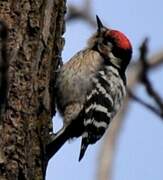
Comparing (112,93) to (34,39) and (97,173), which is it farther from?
(34,39)

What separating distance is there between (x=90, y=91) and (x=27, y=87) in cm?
144

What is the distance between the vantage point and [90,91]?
408 centimetres

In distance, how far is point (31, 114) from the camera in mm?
2656

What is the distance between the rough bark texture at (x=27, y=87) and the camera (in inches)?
96.7

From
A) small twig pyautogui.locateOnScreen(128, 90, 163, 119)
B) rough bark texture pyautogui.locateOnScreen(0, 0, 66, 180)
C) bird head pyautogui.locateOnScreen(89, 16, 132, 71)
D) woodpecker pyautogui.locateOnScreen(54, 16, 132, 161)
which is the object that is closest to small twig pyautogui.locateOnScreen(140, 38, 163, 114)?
small twig pyautogui.locateOnScreen(128, 90, 163, 119)

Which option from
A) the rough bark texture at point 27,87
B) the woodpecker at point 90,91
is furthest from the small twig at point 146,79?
the woodpecker at point 90,91

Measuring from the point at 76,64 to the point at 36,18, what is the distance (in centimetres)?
131

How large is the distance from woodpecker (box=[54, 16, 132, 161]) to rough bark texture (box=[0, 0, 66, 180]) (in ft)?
2.54

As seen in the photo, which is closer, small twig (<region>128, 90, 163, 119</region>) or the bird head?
small twig (<region>128, 90, 163, 119</region>)

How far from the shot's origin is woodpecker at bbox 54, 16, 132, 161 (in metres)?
3.94

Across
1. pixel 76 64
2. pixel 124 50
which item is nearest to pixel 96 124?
pixel 76 64

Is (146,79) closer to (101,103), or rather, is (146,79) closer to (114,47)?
(101,103)

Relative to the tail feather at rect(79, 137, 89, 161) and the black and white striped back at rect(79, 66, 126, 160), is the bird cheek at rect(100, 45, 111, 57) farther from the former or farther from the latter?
the tail feather at rect(79, 137, 89, 161)

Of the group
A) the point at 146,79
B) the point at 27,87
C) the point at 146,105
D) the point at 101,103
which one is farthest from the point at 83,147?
the point at 27,87
